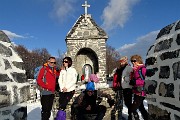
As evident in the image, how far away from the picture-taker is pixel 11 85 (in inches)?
109

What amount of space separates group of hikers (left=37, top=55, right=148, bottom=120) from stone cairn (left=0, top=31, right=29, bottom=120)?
9.05 feet

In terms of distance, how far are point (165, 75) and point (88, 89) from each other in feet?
14.2

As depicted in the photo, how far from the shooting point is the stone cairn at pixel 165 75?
230 cm

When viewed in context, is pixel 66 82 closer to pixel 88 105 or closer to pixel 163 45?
pixel 88 105

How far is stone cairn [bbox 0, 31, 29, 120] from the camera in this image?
8.57 ft

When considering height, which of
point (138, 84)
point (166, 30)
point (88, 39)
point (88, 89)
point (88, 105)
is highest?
point (88, 39)

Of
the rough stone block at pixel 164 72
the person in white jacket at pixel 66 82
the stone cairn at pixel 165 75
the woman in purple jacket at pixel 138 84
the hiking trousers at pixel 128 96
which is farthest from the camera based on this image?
the hiking trousers at pixel 128 96

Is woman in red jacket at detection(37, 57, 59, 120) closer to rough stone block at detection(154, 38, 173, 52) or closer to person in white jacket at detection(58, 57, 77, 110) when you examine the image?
person in white jacket at detection(58, 57, 77, 110)

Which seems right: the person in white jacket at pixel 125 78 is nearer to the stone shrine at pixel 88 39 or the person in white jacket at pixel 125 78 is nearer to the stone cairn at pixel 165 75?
the stone cairn at pixel 165 75

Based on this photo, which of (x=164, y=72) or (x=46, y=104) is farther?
(x=46, y=104)

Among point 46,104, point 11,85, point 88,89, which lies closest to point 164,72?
point 11,85

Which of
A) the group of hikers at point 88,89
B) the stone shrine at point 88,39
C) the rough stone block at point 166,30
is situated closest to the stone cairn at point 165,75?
the rough stone block at point 166,30

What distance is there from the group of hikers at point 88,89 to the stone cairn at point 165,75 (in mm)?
2545

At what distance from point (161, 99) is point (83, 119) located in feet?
14.5
